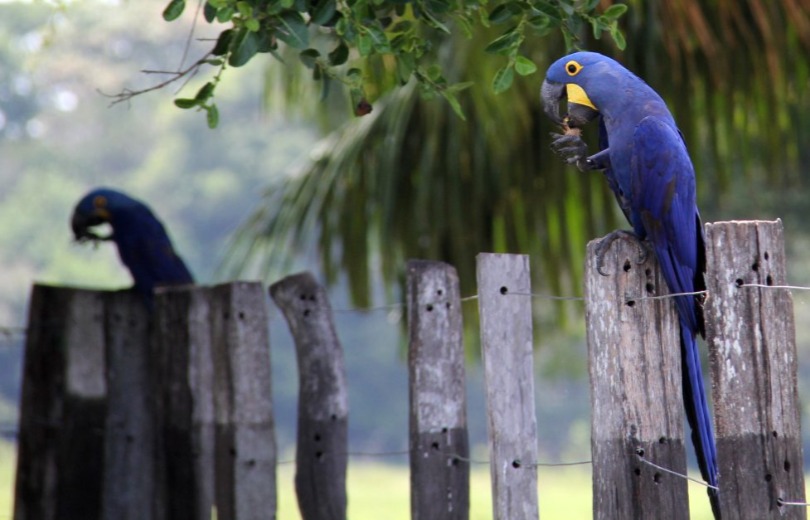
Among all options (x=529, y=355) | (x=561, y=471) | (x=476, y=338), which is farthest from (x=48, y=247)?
(x=529, y=355)

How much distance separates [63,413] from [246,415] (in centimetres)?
78

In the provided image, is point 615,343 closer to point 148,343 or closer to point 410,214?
point 148,343

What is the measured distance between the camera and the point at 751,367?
1783mm

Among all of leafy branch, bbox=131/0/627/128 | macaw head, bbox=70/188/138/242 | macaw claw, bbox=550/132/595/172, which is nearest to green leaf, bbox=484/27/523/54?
leafy branch, bbox=131/0/627/128

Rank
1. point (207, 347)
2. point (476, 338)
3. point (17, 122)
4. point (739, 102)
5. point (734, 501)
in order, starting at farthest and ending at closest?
point (17, 122) < point (476, 338) < point (739, 102) < point (207, 347) < point (734, 501)

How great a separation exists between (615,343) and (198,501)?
1.58m

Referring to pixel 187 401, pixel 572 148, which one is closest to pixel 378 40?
pixel 572 148

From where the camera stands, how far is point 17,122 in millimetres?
25281

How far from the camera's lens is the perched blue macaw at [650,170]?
6.81 feet

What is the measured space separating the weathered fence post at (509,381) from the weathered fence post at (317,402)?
614mm

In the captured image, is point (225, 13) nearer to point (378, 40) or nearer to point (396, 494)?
point (378, 40)

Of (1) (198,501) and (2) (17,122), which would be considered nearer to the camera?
(1) (198,501)

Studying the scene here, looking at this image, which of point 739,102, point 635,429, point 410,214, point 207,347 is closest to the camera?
point 635,429

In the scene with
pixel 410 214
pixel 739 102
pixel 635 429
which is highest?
pixel 739 102
